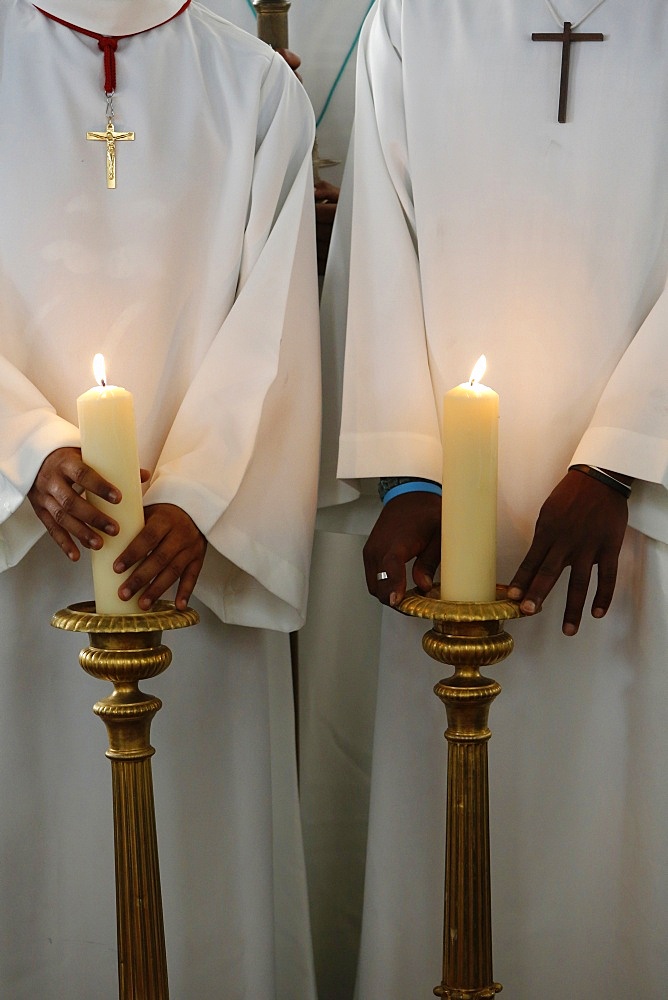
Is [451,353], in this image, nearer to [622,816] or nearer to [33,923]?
[622,816]

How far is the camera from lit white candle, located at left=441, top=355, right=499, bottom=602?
1.72 metres

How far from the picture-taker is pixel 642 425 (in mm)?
2139

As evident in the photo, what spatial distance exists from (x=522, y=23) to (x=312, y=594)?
1455 millimetres

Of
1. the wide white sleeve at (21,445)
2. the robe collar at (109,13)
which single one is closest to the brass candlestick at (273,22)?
the robe collar at (109,13)

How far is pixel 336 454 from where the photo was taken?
8.30 ft

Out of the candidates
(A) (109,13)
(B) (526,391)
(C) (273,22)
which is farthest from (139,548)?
(C) (273,22)

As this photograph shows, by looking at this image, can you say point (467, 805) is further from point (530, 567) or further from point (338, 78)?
point (338, 78)

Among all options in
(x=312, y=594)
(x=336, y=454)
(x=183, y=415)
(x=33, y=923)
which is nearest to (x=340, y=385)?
(x=336, y=454)

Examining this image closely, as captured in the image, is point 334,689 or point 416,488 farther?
point 334,689

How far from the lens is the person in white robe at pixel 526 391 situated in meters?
2.31

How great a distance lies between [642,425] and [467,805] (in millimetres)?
783

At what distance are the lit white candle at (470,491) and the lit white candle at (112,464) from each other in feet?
1.54

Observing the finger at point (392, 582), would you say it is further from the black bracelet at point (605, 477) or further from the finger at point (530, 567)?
the black bracelet at point (605, 477)

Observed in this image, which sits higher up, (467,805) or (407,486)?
(407,486)
